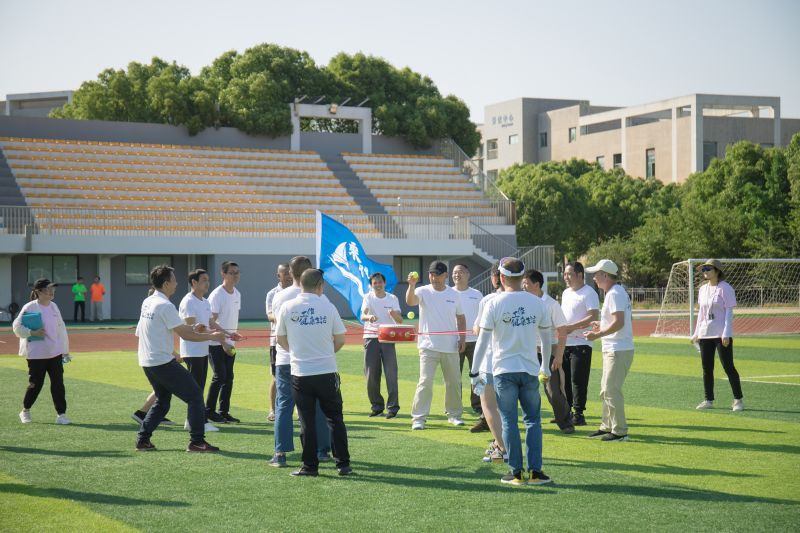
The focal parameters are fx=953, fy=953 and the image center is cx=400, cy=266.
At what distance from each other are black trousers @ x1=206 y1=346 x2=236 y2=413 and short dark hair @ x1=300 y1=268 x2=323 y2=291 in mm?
3919

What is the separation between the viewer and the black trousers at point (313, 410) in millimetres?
8867

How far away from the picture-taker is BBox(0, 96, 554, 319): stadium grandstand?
36.7 metres

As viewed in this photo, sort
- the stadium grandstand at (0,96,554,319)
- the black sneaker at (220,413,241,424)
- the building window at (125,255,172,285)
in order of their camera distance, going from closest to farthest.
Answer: the black sneaker at (220,413,241,424) < the stadium grandstand at (0,96,554,319) < the building window at (125,255,172,285)

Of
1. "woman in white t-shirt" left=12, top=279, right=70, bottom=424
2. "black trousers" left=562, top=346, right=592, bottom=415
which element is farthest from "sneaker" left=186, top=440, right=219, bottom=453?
"black trousers" left=562, top=346, right=592, bottom=415

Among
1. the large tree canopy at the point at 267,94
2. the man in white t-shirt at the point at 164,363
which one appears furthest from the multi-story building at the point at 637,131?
the man in white t-shirt at the point at 164,363

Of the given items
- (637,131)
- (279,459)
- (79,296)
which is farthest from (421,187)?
(637,131)

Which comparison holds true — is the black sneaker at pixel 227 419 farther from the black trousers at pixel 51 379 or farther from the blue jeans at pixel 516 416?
the blue jeans at pixel 516 416

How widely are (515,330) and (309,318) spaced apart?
→ 1920 mm

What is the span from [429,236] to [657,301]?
1504cm

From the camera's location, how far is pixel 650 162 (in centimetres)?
8019

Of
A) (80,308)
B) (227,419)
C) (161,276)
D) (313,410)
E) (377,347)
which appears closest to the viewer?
(313,410)

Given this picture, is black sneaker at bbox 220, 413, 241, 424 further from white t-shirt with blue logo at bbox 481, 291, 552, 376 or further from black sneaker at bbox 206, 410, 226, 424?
white t-shirt with blue logo at bbox 481, 291, 552, 376

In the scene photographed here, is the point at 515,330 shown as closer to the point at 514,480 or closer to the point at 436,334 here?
the point at 514,480

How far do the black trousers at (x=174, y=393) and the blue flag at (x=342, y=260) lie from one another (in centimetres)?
390
